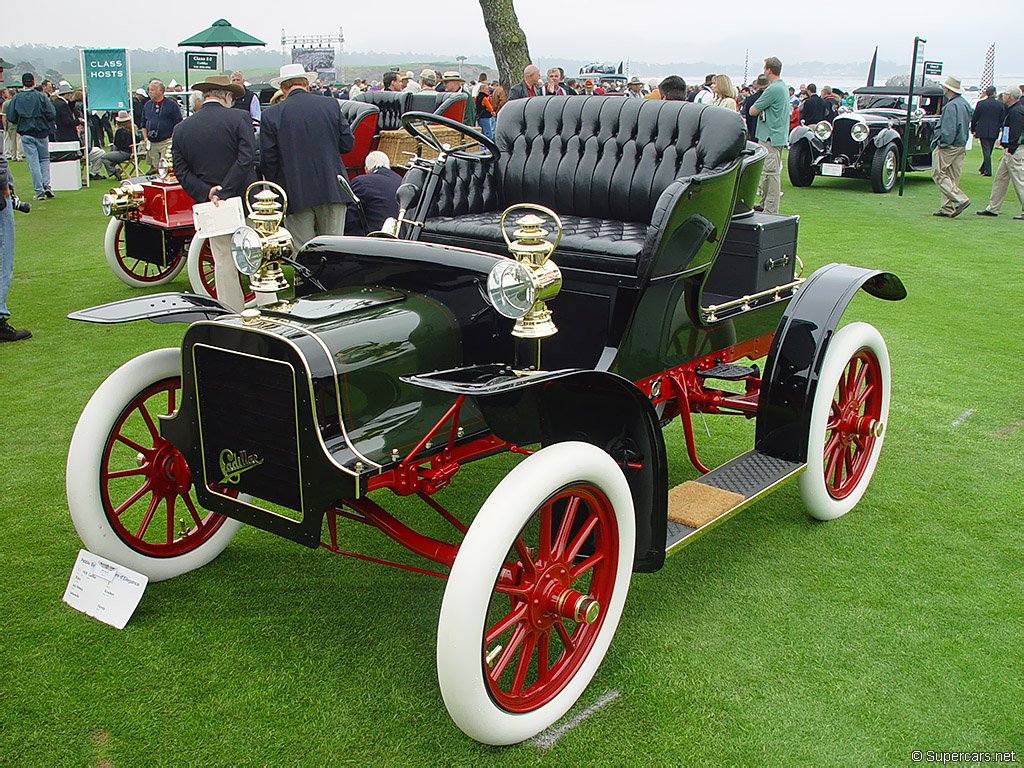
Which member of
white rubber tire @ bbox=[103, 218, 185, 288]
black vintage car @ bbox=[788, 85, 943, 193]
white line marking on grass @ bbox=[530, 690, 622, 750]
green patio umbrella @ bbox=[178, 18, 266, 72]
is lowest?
white line marking on grass @ bbox=[530, 690, 622, 750]

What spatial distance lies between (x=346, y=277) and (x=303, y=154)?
3.14 meters

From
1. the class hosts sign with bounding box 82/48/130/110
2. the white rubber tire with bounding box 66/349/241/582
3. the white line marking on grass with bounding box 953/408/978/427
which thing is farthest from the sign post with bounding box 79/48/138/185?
the white line marking on grass with bounding box 953/408/978/427

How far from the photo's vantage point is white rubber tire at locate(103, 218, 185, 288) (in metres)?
7.14

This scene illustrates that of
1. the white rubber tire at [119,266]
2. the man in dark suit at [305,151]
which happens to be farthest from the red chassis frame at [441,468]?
the white rubber tire at [119,266]

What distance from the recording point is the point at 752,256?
3.67 metres

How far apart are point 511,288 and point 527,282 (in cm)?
5

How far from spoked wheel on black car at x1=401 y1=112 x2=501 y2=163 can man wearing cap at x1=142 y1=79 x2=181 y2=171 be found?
9.26m

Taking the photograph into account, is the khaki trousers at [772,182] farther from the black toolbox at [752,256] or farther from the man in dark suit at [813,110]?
the black toolbox at [752,256]

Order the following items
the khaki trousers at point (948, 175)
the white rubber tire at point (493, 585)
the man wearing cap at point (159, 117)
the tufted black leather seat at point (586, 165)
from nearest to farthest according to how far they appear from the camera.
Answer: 1. the white rubber tire at point (493, 585)
2. the tufted black leather seat at point (586, 165)
3. the khaki trousers at point (948, 175)
4. the man wearing cap at point (159, 117)

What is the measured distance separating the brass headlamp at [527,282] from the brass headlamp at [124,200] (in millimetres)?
5273

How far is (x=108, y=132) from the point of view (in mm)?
18406

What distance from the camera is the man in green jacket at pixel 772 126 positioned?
9531mm

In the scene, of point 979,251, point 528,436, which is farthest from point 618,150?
point 979,251

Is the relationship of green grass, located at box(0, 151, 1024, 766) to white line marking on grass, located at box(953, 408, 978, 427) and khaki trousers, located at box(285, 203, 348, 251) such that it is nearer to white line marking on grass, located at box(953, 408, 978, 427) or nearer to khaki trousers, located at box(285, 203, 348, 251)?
white line marking on grass, located at box(953, 408, 978, 427)
